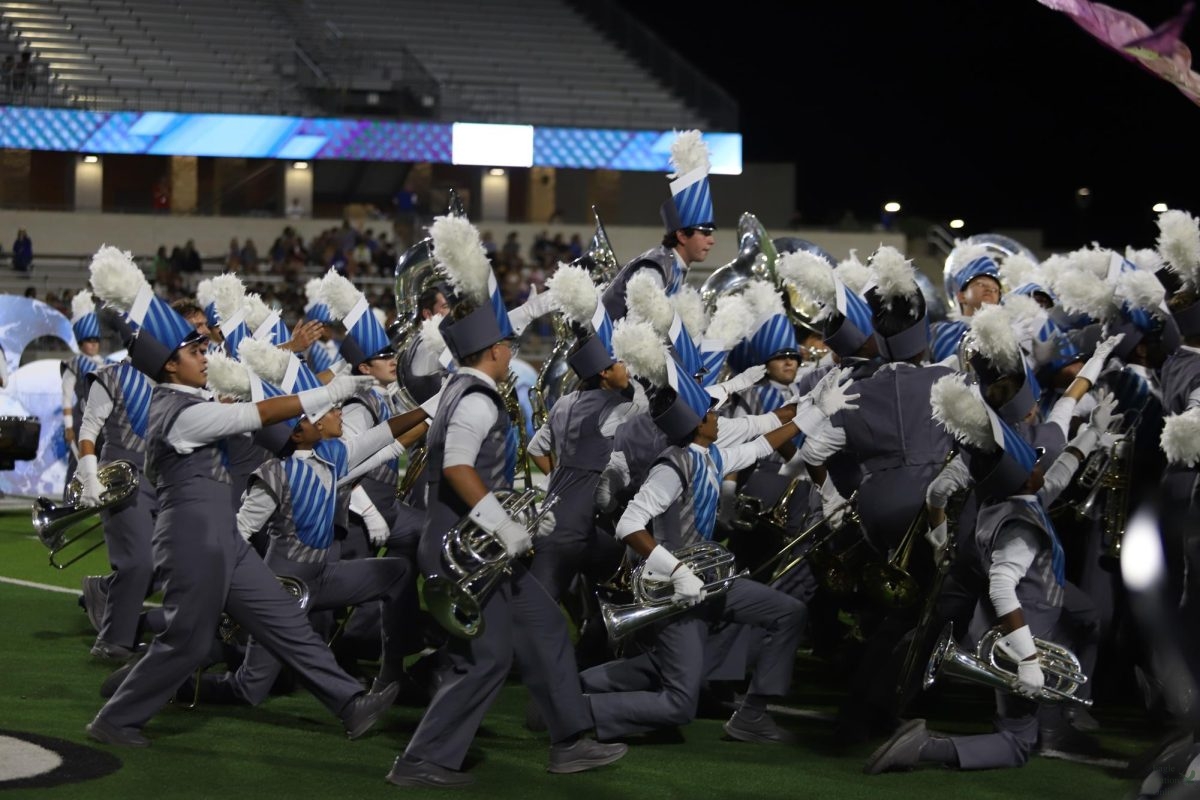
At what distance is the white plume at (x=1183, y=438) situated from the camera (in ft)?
16.6

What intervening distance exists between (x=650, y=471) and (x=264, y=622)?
1506 mm

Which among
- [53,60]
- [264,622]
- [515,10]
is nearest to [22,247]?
[53,60]

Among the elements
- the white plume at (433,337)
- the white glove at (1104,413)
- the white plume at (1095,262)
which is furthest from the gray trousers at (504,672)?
the white plume at (1095,262)

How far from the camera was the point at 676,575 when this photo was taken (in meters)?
5.69

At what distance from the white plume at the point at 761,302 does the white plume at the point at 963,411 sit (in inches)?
87.5

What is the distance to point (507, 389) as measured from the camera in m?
7.57

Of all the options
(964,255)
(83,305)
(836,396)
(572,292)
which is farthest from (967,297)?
(83,305)

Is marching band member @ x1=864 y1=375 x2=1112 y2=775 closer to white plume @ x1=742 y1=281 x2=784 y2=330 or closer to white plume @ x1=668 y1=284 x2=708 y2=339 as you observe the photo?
white plume @ x1=668 y1=284 x2=708 y2=339

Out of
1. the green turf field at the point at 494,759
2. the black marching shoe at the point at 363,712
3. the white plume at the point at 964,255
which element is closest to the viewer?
the green turf field at the point at 494,759

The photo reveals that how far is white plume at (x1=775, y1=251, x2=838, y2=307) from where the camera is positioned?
690cm

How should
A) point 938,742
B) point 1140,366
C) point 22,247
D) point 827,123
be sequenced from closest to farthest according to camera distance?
point 938,742 → point 1140,366 → point 22,247 → point 827,123

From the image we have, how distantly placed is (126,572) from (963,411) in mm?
4073

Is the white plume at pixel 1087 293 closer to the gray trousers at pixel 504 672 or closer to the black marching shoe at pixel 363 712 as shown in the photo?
the gray trousers at pixel 504 672

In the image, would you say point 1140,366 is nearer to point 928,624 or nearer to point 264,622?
point 928,624
